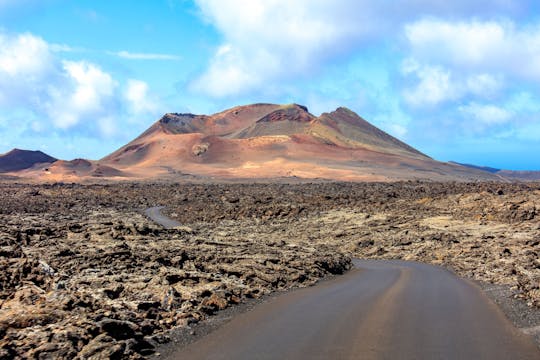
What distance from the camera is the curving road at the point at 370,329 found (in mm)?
9797

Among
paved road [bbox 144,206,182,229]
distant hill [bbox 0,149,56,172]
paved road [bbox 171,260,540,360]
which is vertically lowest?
paved road [bbox 144,206,182,229]

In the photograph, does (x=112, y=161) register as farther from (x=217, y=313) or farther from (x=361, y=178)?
(x=217, y=313)

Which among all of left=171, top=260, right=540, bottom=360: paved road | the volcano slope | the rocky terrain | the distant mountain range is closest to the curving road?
left=171, top=260, right=540, bottom=360: paved road

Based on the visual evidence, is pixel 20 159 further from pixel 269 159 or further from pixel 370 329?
pixel 370 329

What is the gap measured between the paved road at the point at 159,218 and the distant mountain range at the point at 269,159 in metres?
58.7

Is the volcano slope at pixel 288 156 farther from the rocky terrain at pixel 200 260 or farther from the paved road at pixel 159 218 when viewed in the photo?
the rocky terrain at pixel 200 260

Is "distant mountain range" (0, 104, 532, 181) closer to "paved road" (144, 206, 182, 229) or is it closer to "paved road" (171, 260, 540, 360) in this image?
"paved road" (144, 206, 182, 229)

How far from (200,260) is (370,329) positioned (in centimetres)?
920

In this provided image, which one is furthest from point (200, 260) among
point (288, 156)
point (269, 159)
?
point (288, 156)

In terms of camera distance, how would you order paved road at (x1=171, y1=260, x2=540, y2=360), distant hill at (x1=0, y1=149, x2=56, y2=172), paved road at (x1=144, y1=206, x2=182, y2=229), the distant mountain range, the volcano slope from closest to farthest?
1. paved road at (x1=171, y1=260, x2=540, y2=360)
2. paved road at (x1=144, y1=206, x2=182, y2=229)
3. the distant mountain range
4. the volcano slope
5. distant hill at (x1=0, y1=149, x2=56, y2=172)

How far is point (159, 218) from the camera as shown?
160 ft

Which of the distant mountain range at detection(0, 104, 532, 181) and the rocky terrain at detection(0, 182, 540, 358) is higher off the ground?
the distant mountain range at detection(0, 104, 532, 181)

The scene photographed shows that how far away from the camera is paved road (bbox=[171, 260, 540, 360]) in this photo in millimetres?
9797

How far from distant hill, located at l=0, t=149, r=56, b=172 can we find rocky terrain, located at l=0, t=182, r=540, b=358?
130391 millimetres
